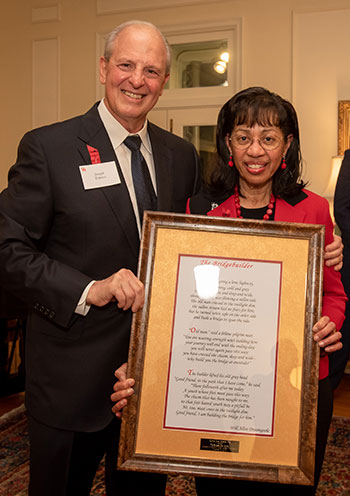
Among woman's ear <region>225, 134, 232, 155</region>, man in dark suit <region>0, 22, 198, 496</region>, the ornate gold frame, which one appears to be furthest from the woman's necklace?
the ornate gold frame

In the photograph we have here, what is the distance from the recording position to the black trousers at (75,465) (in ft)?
4.91

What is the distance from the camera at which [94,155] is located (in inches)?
59.6

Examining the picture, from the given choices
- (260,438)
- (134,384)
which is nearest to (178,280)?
(134,384)

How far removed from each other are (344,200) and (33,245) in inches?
95.2

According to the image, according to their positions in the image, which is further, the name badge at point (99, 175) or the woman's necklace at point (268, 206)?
the woman's necklace at point (268, 206)

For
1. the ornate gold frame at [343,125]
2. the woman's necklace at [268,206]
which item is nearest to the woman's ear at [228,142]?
the woman's necklace at [268,206]

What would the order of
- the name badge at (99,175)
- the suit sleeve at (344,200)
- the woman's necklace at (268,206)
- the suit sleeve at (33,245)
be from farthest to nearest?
the suit sleeve at (344,200) < the woman's necklace at (268,206) < the name badge at (99,175) < the suit sleeve at (33,245)

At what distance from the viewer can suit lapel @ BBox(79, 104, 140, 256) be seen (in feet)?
4.90

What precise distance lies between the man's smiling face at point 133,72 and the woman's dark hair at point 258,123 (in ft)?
0.88

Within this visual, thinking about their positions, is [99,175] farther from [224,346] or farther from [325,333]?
[325,333]

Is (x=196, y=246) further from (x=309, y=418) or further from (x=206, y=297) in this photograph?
(x=309, y=418)

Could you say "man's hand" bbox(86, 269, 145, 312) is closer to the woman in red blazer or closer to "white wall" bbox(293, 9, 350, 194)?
the woman in red blazer

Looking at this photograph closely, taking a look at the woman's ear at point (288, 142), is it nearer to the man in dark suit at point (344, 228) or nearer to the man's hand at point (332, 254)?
the man's hand at point (332, 254)

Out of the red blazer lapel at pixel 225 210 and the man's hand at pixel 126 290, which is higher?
the red blazer lapel at pixel 225 210
